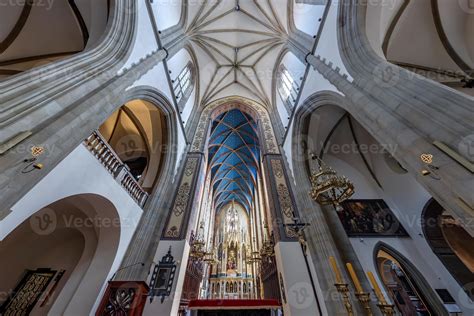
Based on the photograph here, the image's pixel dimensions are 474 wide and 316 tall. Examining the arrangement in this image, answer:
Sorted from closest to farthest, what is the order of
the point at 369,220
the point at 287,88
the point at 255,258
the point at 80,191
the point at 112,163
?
the point at 80,191
the point at 112,163
the point at 369,220
the point at 255,258
the point at 287,88

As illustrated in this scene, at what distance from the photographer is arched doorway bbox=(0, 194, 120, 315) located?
4180 mm

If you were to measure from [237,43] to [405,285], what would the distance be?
1578 cm

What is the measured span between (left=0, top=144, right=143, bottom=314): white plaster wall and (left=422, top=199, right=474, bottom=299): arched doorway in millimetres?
9328

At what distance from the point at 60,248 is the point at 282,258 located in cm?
668

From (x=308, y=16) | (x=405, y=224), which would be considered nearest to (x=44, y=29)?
(x=308, y=16)

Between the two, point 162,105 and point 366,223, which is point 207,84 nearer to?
point 162,105

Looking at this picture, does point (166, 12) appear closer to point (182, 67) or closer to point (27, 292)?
point (182, 67)

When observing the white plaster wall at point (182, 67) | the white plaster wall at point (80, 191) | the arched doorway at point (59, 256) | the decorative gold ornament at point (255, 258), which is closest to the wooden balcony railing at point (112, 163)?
the white plaster wall at point (80, 191)

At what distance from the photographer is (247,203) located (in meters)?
20.6

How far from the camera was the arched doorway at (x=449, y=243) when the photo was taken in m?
5.40

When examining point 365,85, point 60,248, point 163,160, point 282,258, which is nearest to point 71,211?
point 60,248

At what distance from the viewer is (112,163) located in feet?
15.4

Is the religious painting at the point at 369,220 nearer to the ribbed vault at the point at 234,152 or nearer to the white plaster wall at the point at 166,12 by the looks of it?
the ribbed vault at the point at 234,152

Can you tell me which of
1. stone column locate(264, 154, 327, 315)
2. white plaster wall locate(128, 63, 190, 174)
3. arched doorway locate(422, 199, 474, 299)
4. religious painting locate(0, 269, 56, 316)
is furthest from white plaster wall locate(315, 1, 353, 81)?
religious painting locate(0, 269, 56, 316)
